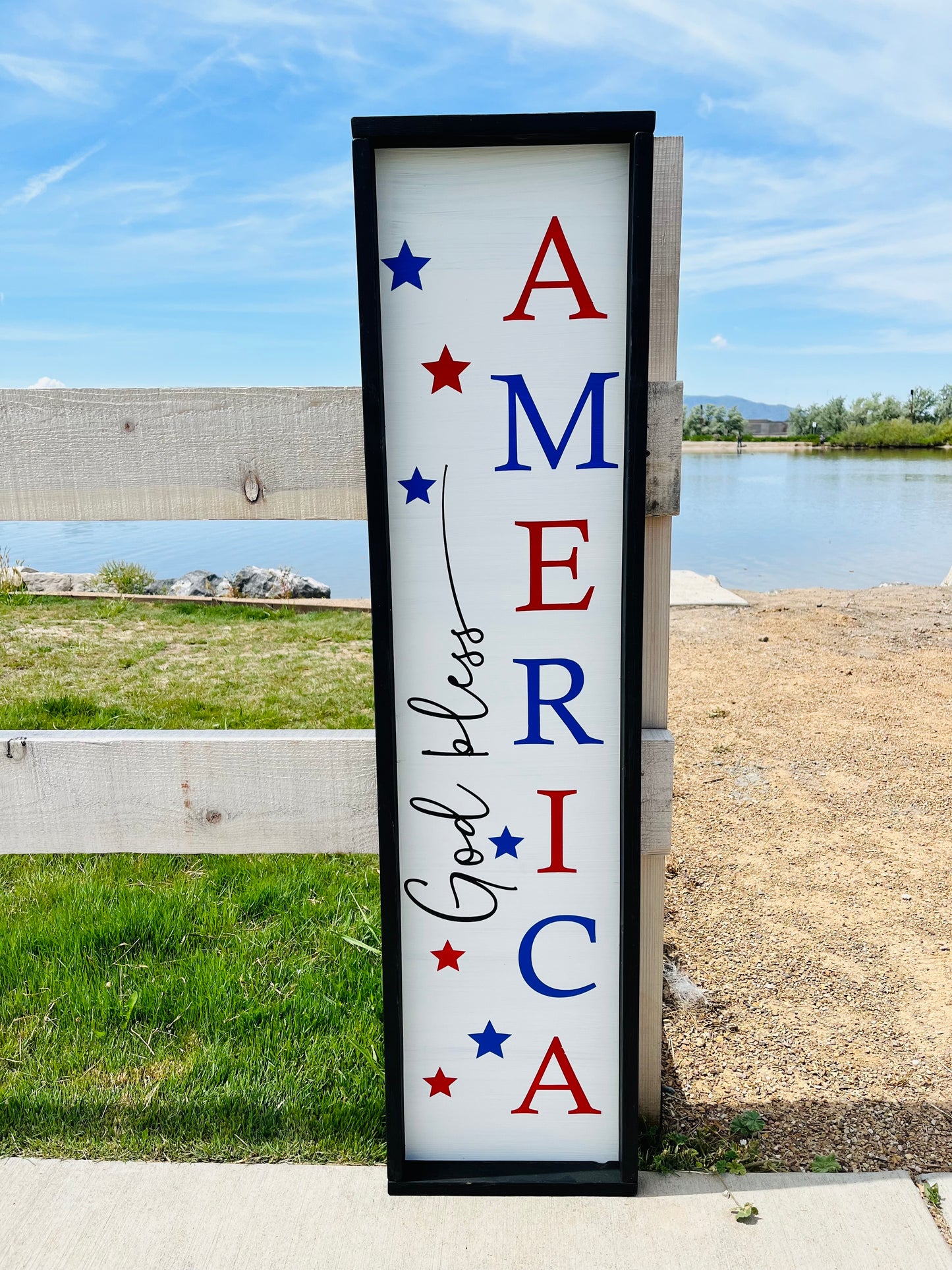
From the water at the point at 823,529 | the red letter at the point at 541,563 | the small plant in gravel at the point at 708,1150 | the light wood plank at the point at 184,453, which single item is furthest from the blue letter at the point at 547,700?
the water at the point at 823,529

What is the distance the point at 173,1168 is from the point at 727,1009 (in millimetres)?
1524

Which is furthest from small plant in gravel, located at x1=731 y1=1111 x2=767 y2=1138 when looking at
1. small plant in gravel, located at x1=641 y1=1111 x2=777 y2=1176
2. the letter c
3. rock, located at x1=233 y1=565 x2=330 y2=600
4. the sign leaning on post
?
rock, located at x1=233 y1=565 x2=330 y2=600

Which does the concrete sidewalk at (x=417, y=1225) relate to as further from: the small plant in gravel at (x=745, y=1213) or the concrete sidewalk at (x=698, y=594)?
the concrete sidewalk at (x=698, y=594)

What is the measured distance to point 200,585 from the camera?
9.53 m

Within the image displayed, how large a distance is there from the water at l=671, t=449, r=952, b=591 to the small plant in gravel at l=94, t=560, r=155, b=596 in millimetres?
7002

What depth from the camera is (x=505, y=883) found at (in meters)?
1.85

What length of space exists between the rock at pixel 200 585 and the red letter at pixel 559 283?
319 inches

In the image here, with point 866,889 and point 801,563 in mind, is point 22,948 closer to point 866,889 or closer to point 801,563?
point 866,889

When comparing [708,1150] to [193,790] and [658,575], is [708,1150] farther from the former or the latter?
[193,790]

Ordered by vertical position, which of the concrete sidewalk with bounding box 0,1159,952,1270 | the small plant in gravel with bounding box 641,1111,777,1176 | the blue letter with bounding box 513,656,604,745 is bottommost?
the small plant in gravel with bounding box 641,1111,777,1176

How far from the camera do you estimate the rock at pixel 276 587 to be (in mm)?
9539

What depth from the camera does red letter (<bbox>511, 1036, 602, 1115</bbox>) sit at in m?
1.91

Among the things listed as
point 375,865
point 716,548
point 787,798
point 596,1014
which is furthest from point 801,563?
point 596,1014

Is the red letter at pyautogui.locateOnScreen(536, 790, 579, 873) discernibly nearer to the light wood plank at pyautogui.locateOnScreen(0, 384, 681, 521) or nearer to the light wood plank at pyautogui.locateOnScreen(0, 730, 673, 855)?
the light wood plank at pyautogui.locateOnScreen(0, 730, 673, 855)
